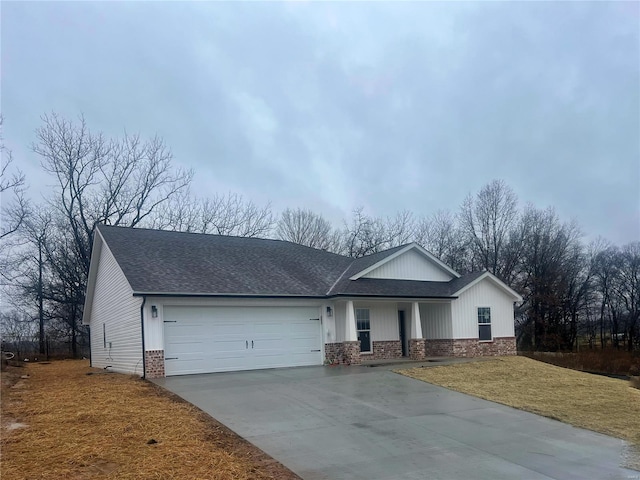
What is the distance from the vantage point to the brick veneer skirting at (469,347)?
1981 centimetres

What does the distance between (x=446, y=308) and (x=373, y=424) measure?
1198 cm

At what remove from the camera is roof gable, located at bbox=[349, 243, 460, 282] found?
1954cm

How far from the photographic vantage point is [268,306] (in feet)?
54.9

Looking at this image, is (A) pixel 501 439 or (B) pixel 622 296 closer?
(A) pixel 501 439

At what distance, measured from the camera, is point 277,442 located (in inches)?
296

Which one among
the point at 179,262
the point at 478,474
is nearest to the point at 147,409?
the point at 478,474

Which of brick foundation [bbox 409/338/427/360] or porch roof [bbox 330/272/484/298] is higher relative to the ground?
porch roof [bbox 330/272/484/298]

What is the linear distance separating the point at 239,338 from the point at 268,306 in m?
1.48

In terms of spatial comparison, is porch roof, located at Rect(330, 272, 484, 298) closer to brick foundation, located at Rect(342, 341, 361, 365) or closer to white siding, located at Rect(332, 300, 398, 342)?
white siding, located at Rect(332, 300, 398, 342)

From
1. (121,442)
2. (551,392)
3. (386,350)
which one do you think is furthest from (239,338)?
(551,392)

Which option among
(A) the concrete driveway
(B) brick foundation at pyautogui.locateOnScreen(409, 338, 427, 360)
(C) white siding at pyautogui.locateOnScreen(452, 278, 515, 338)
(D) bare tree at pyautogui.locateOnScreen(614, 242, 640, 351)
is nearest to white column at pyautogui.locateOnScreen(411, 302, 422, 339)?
(B) brick foundation at pyautogui.locateOnScreen(409, 338, 427, 360)

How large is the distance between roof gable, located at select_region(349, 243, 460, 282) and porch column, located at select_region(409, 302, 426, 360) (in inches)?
60.1

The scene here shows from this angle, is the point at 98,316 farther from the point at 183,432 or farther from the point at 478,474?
the point at 478,474

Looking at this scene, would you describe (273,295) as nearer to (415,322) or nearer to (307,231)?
(415,322)
